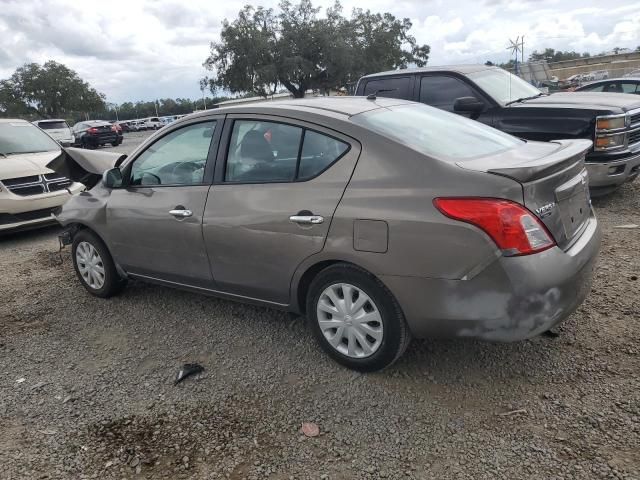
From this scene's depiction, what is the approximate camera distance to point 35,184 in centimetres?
720

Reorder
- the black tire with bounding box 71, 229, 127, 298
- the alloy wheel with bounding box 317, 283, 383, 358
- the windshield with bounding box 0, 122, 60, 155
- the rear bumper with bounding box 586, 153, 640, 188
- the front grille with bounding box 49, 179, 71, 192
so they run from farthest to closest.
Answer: the windshield with bounding box 0, 122, 60, 155 < the front grille with bounding box 49, 179, 71, 192 < the rear bumper with bounding box 586, 153, 640, 188 < the black tire with bounding box 71, 229, 127, 298 < the alloy wheel with bounding box 317, 283, 383, 358

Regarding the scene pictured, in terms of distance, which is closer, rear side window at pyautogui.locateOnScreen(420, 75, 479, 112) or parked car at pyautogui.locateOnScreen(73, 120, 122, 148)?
rear side window at pyautogui.locateOnScreen(420, 75, 479, 112)

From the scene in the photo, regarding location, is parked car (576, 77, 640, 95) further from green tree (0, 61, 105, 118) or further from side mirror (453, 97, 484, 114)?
green tree (0, 61, 105, 118)

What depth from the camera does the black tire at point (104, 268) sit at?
14.7 feet

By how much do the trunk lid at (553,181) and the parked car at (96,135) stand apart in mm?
28125

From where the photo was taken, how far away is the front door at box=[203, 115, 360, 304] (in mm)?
3043

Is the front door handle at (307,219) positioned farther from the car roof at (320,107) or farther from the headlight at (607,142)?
the headlight at (607,142)

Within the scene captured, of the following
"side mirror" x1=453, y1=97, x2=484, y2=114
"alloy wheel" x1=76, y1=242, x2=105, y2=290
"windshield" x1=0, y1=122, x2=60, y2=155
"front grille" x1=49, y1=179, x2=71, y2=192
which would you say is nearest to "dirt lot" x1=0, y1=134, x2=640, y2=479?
"alloy wheel" x1=76, y1=242, x2=105, y2=290

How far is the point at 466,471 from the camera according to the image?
2.35 meters

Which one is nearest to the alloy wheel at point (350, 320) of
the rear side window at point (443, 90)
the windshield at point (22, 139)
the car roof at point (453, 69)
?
the rear side window at point (443, 90)

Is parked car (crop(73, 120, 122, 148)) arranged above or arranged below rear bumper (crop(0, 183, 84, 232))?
above

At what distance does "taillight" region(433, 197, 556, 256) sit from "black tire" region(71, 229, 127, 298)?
313 centimetres

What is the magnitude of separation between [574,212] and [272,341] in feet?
7.01

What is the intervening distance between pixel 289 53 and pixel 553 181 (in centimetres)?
4195
